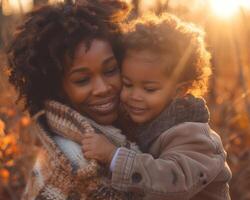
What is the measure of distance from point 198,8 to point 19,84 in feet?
11.5

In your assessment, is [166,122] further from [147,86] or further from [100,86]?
[100,86]

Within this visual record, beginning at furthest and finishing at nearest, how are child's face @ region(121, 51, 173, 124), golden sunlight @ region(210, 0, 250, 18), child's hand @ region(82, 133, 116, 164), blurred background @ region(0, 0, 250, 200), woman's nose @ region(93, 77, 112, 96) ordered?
blurred background @ region(0, 0, 250, 200) < golden sunlight @ region(210, 0, 250, 18) < woman's nose @ region(93, 77, 112, 96) < child's face @ region(121, 51, 173, 124) < child's hand @ region(82, 133, 116, 164)

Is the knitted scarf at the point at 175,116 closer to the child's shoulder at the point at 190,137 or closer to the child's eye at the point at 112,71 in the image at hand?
the child's shoulder at the point at 190,137

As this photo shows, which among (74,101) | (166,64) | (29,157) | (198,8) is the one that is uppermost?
(166,64)

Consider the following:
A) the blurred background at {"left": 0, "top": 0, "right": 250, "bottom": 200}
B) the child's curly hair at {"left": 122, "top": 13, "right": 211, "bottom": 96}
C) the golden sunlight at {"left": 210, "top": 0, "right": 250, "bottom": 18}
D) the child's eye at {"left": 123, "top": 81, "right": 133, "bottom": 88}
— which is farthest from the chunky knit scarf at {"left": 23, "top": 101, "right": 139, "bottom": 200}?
the golden sunlight at {"left": 210, "top": 0, "right": 250, "bottom": 18}

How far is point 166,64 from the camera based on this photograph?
11.2 ft

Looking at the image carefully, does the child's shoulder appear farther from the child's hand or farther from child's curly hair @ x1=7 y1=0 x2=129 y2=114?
child's curly hair @ x1=7 y1=0 x2=129 y2=114

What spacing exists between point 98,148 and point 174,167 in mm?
380

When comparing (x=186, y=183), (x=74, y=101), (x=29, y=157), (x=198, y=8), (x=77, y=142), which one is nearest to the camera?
(x=186, y=183)

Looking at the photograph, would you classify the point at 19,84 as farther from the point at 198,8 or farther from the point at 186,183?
the point at 198,8

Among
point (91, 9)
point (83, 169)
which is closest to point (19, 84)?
point (91, 9)

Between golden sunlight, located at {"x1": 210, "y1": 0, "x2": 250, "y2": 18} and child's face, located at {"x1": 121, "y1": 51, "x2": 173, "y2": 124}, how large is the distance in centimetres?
204

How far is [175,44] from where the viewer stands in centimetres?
341

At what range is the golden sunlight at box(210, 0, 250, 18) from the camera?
211 inches
